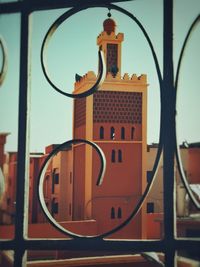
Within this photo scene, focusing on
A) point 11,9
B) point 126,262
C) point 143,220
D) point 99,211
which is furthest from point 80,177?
point 11,9

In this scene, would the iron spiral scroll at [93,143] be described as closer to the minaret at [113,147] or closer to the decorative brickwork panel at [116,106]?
the minaret at [113,147]

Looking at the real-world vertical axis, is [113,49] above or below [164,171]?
above

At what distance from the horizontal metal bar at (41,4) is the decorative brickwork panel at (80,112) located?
643 inches

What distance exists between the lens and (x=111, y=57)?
56.6 feet

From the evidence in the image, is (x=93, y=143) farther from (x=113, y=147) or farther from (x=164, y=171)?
(x=113, y=147)

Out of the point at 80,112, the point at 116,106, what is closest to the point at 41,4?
the point at 116,106

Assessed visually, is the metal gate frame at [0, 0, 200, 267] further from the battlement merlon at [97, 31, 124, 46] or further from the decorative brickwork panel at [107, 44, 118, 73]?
the battlement merlon at [97, 31, 124, 46]

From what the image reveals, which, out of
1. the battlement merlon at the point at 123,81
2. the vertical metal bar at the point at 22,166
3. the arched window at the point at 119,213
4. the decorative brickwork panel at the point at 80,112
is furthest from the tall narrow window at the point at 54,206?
the vertical metal bar at the point at 22,166

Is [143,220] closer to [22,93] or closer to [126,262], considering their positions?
[126,262]

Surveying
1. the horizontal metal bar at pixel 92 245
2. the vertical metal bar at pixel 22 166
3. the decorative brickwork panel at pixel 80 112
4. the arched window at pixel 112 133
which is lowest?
the horizontal metal bar at pixel 92 245

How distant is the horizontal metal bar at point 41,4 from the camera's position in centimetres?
55

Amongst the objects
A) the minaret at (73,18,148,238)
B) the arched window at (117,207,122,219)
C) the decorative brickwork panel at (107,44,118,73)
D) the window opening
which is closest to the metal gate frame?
the minaret at (73,18,148,238)

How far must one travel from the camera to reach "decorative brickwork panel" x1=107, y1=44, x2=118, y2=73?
17266mm

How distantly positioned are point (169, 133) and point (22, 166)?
0.20m
